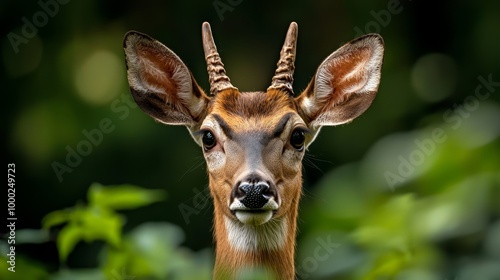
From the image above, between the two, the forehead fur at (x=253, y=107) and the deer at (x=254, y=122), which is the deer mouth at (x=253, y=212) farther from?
the forehead fur at (x=253, y=107)

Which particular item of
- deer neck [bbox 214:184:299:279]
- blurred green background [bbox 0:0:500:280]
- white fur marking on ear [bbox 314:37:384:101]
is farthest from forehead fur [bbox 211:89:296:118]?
blurred green background [bbox 0:0:500:280]

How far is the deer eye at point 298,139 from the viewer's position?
573cm

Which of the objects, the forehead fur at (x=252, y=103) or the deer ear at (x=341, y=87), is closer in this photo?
the forehead fur at (x=252, y=103)

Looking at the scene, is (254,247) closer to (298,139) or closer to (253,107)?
(298,139)

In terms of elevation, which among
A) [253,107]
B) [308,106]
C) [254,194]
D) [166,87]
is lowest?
[254,194]

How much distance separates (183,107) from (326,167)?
5974 millimetres

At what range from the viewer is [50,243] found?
11.7m

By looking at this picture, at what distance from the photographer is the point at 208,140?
18.9 ft

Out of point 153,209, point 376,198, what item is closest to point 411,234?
point 376,198

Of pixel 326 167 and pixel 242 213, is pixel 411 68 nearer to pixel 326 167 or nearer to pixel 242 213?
pixel 326 167

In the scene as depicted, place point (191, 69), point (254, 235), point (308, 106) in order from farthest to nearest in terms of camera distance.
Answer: point (191, 69) → point (308, 106) → point (254, 235)

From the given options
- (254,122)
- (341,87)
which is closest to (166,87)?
(254,122)

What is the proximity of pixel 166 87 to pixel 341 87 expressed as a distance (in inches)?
34.3

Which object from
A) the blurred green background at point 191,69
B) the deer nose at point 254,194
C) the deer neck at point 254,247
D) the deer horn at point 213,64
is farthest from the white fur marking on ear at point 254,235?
the blurred green background at point 191,69
